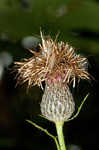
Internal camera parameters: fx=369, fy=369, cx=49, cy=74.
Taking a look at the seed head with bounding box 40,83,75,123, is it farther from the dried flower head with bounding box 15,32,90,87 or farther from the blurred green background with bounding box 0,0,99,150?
the blurred green background with bounding box 0,0,99,150

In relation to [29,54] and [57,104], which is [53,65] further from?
[29,54]

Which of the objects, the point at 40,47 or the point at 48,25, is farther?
the point at 48,25

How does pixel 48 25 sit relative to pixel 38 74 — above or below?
above

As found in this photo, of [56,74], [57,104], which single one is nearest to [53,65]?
[56,74]

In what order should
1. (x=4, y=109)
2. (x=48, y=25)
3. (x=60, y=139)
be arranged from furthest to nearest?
(x=4, y=109) < (x=48, y=25) < (x=60, y=139)

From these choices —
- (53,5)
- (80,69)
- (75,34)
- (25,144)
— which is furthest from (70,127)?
(80,69)

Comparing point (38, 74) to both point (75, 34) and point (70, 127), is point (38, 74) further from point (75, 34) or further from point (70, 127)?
point (70, 127)
